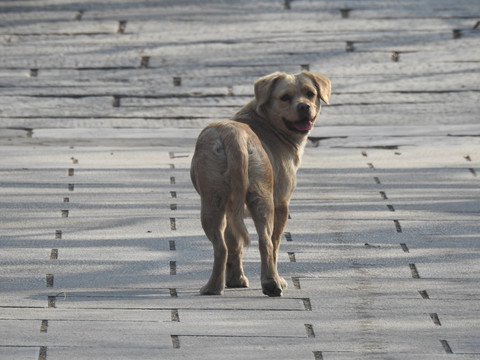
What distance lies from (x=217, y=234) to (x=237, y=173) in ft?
0.99

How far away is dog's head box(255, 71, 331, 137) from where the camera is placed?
18.0 feet

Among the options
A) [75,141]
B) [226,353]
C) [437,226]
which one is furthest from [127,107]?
[226,353]

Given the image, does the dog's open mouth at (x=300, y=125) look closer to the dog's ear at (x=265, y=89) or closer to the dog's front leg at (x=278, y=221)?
the dog's ear at (x=265, y=89)

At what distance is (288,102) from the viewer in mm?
5516

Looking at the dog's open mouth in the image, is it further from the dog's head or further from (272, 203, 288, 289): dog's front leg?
(272, 203, 288, 289): dog's front leg

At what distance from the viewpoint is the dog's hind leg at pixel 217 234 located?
16.4 ft

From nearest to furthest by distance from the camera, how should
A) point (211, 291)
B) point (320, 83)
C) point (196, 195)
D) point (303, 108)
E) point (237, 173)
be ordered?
point (237, 173) < point (211, 291) < point (303, 108) < point (320, 83) < point (196, 195)

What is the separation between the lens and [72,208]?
682 cm

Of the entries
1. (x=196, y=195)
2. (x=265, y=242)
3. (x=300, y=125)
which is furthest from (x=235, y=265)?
(x=196, y=195)

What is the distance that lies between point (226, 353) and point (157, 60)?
685 centimetres

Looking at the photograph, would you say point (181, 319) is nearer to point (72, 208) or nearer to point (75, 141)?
point (72, 208)

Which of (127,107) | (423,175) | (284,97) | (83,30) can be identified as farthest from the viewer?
(83,30)

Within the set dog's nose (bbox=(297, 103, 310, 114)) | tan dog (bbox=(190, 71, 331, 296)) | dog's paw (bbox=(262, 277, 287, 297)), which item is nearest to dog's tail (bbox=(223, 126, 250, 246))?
tan dog (bbox=(190, 71, 331, 296))

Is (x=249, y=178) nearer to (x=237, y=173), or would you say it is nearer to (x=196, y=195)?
(x=237, y=173)
